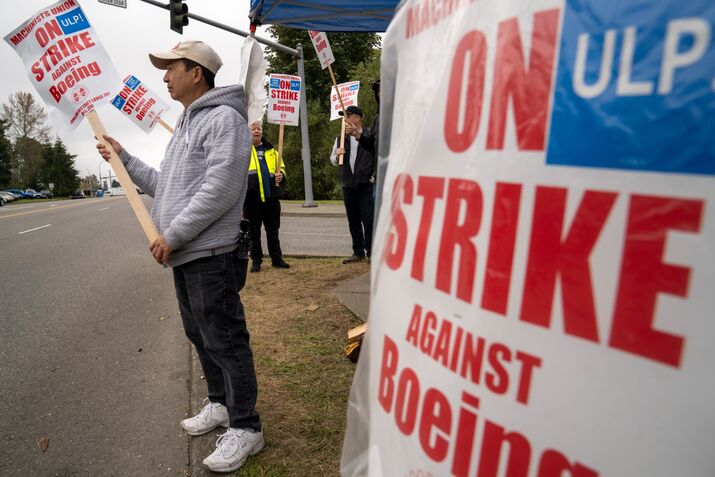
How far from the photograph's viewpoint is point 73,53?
2.42m

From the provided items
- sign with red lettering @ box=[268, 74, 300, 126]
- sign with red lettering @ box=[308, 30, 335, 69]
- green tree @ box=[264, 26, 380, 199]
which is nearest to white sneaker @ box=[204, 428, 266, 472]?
sign with red lettering @ box=[308, 30, 335, 69]


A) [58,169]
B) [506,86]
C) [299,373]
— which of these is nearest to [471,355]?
[506,86]

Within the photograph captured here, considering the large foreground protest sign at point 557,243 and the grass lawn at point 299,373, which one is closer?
the large foreground protest sign at point 557,243

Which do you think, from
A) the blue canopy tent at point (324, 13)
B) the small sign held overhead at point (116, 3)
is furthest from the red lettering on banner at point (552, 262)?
the small sign held overhead at point (116, 3)

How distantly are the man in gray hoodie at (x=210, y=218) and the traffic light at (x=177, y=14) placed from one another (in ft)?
29.9

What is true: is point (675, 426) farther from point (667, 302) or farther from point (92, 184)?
point (92, 184)

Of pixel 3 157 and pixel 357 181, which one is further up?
pixel 3 157

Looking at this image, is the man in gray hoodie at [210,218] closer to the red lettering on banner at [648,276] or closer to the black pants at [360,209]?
the red lettering on banner at [648,276]

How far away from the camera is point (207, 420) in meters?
2.44

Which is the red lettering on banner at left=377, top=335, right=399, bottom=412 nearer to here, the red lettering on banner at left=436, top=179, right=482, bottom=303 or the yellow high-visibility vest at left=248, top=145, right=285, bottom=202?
the red lettering on banner at left=436, top=179, right=482, bottom=303

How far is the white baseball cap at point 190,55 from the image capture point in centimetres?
207

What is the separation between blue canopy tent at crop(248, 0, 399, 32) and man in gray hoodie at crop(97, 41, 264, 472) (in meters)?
1.48

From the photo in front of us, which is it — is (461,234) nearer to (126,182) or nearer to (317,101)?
(126,182)

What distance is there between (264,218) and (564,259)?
5.34 metres
